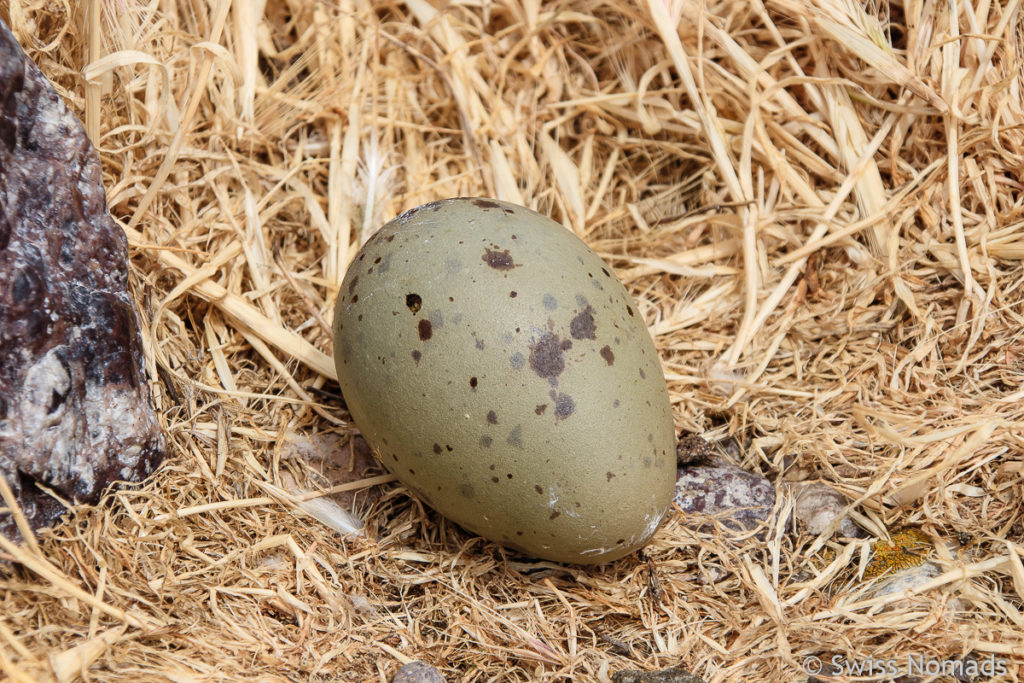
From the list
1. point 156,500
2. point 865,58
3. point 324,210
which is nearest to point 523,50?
point 324,210

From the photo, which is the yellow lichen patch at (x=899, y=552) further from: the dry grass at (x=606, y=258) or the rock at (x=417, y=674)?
the rock at (x=417, y=674)

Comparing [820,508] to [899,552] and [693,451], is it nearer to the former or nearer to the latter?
[899,552]

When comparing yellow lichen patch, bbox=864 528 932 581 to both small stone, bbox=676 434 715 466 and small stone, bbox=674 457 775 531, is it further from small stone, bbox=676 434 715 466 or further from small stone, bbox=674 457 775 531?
small stone, bbox=676 434 715 466

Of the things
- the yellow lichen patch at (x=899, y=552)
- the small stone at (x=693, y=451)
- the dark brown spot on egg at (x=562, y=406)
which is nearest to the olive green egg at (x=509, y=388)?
the dark brown spot on egg at (x=562, y=406)

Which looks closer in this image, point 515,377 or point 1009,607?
point 515,377

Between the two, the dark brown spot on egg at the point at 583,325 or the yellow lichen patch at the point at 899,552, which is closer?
the dark brown spot on egg at the point at 583,325

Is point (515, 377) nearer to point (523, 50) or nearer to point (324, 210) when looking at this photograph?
point (324, 210)
